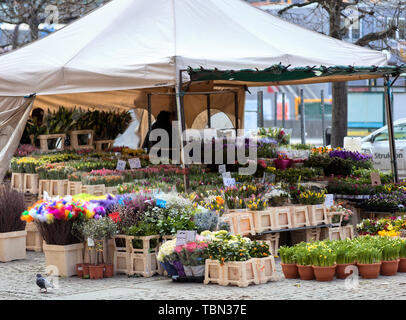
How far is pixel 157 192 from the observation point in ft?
30.0

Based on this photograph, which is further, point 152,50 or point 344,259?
point 152,50

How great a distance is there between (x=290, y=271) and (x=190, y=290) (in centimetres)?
110

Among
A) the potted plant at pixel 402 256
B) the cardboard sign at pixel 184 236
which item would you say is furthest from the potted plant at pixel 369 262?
the cardboard sign at pixel 184 236

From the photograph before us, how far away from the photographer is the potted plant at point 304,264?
7328mm

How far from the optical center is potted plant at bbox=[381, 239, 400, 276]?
7496 mm

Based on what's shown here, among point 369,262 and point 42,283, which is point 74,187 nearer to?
point 42,283

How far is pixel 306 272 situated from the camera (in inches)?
290

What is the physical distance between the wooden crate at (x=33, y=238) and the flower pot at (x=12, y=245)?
555 mm

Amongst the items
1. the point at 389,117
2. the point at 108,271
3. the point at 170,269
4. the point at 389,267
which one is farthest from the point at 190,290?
the point at 389,117

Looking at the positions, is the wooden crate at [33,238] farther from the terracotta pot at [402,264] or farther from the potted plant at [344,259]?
the terracotta pot at [402,264]

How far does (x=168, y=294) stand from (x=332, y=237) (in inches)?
133

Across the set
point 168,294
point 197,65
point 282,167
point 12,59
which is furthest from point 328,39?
point 168,294

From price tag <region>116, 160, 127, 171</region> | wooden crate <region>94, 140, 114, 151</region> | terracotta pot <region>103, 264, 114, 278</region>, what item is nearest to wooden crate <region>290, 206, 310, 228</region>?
terracotta pot <region>103, 264, 114, 278</region>

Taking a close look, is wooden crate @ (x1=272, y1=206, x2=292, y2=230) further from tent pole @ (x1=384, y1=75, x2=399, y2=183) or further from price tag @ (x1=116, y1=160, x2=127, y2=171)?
tent pole @ (x1=384, y1=75, x2=399, y2=183)
